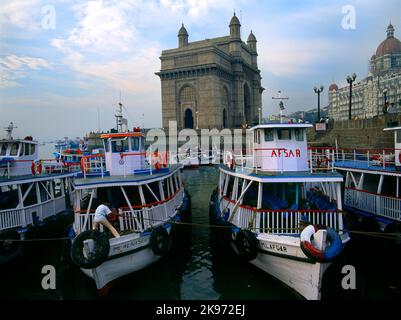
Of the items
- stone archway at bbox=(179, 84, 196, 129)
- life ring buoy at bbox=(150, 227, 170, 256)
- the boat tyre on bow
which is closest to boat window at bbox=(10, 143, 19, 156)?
the boat tyre on bow

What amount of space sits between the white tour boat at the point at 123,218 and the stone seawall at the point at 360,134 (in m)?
18.1

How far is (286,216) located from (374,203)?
4.74 metres

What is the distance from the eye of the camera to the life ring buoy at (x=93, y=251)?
8.98 meters

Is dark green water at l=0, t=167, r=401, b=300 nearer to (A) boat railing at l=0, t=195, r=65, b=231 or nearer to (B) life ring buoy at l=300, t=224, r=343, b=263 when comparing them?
(A) boat railing at l=0, t=195, r=65, b=231

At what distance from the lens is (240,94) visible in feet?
247

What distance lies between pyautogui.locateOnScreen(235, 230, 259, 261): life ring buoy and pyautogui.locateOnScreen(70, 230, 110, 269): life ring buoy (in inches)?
159

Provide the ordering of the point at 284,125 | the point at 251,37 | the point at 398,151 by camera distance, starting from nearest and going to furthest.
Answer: the point at 284,125 → the point at 398,151 → the point at 251,37

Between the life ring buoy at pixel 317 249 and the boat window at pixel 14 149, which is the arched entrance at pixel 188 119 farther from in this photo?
the life ring buoy at pixel 317 249

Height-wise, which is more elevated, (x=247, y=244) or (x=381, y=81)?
(x=381, y=81)

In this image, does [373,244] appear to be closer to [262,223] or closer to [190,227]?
[262,223]

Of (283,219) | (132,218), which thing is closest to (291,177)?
(283,219)

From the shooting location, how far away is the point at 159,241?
10.8m

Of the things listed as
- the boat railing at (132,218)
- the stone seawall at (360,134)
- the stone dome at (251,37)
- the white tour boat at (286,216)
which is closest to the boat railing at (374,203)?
the white tour boat at (286,216)

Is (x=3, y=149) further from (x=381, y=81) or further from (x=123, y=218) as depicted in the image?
(x=381, y=81)
